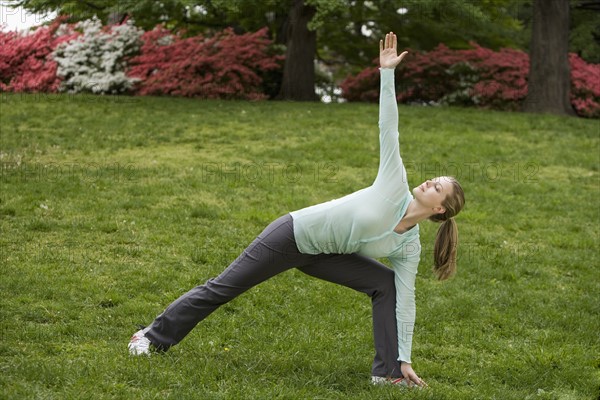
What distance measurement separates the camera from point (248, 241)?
25.3 feet

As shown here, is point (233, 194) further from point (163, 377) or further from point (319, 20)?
point (319, 20)

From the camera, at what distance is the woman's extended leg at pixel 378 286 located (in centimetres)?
459

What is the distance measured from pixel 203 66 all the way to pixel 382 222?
41.7ft

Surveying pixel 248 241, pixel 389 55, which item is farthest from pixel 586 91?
pixel 389 55

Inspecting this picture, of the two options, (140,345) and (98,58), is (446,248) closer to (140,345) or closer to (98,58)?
(140,345)

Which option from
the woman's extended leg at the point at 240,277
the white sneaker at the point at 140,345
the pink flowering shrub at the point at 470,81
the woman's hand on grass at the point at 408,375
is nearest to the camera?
the woman's extended leg at the point at 240,277

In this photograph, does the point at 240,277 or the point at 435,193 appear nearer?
the point at 435,193

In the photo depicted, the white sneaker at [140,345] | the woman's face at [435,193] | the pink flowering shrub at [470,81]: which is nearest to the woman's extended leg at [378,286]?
the woman's face at [435,193]

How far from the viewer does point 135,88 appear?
54.3ft

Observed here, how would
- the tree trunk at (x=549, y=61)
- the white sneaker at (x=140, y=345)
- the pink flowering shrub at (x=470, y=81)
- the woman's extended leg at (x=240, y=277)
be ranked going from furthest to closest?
1. the pink flowering shrub at (x=470, y=81)
2. the tree trunk at (x=549, y=61)
3. the white sneaker at (x=140, y=345)
4. the woman's extended leg at (x=240, y=277)

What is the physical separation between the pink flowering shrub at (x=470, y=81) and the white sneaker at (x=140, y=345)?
13.3 m

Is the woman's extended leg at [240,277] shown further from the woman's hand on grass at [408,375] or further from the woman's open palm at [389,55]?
the woman's open palm at [389,55]

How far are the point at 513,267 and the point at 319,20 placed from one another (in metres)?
8.68

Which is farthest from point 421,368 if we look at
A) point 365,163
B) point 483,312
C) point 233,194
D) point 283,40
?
point 283,40
